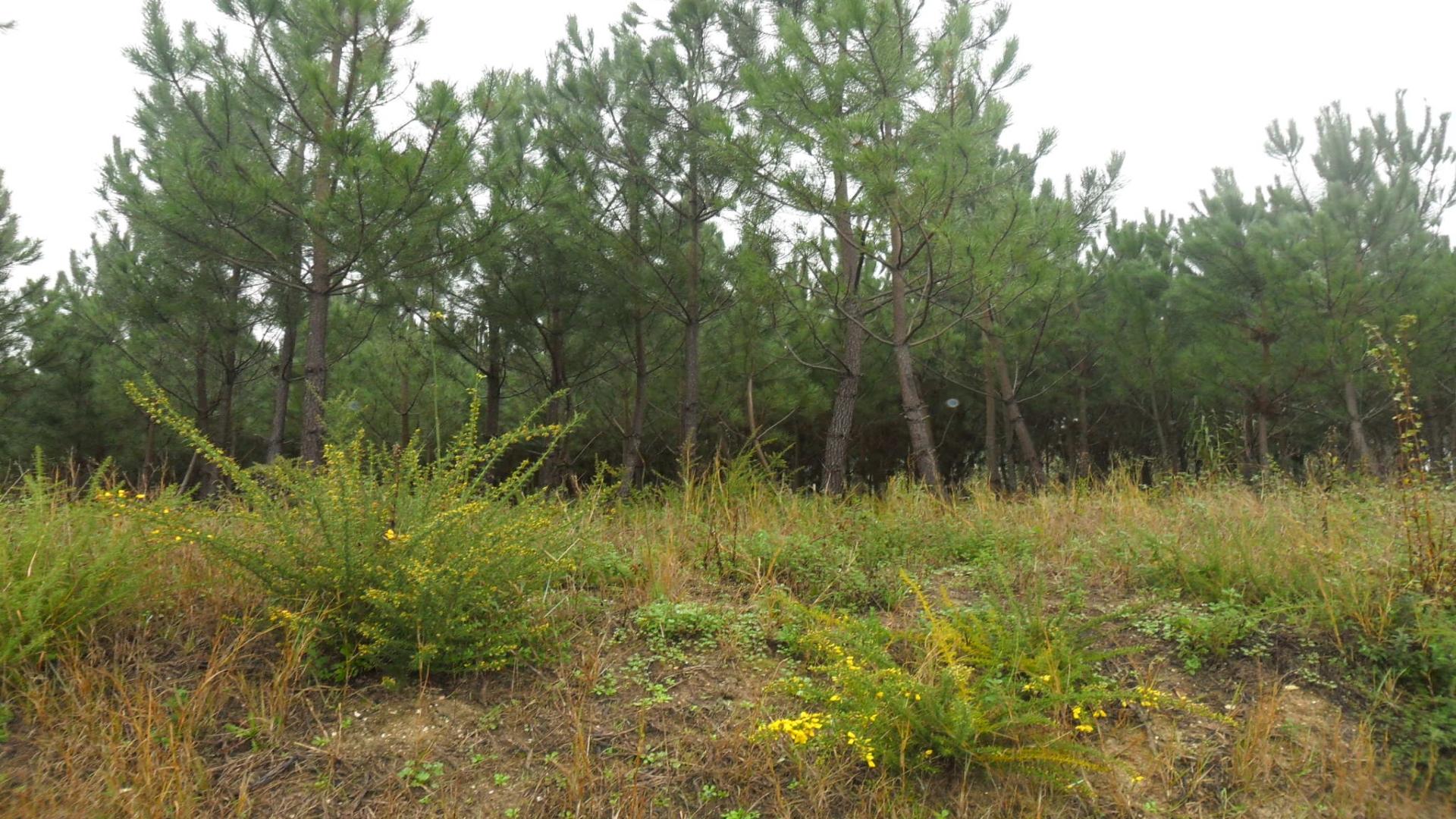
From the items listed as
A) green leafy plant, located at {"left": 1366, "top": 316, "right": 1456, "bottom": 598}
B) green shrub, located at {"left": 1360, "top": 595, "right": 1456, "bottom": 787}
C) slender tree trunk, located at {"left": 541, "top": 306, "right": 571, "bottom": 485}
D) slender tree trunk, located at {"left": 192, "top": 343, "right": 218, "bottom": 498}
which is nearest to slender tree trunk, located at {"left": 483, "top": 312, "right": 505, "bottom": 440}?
slender tree trunk, located at {"left": 541, "top": 306, "right": 571, "bottom": 485}

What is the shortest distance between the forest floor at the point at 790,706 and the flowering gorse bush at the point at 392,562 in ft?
0.41

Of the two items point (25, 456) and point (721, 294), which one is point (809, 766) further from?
point (25, 456)

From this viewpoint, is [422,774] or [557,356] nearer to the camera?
[422,774]

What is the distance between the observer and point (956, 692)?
2844mm

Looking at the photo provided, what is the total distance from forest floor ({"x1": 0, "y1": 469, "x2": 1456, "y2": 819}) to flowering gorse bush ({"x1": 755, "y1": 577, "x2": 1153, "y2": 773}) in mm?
14

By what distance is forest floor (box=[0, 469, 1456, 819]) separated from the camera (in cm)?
265

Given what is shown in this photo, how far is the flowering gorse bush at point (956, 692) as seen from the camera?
272cm

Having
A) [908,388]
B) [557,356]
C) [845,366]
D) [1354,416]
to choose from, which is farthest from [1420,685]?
[1354,416]

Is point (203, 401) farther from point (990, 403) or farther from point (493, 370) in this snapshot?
point (990, 403)

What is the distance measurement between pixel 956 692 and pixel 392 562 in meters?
2.01

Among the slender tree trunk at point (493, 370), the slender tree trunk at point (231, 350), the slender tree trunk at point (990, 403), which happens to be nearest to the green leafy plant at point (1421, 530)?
the slender tree trunk at point (990, 403)

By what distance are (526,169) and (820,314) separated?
3577 millimetres

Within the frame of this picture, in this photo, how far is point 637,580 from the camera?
404cm

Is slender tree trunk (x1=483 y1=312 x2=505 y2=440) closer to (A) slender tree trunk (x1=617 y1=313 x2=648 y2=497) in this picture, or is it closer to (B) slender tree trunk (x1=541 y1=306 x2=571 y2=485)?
(B) slender tree trunk (x1=541 y1=306 x2=571 y2=485)
